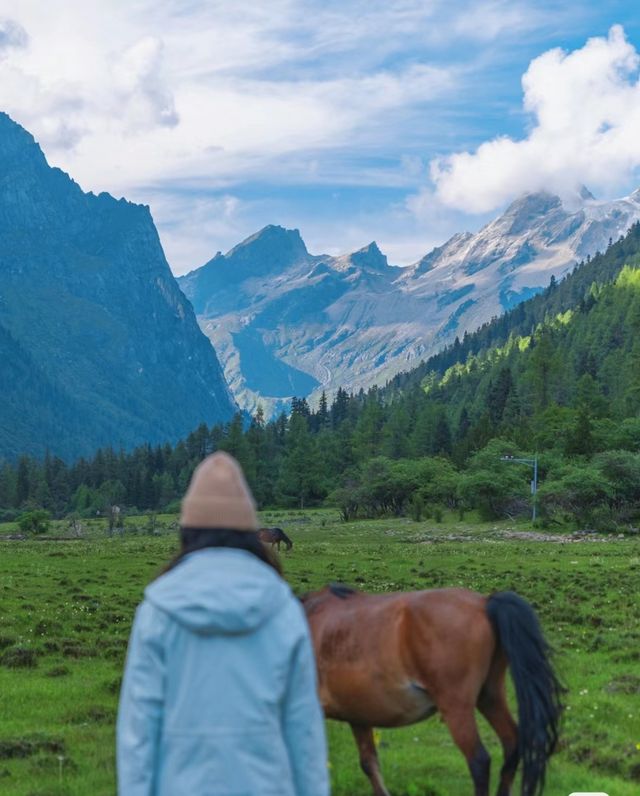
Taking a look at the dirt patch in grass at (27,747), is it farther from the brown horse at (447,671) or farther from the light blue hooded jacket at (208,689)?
the light blue hooded jacket at (208,689)

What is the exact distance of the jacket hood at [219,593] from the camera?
5.43 m

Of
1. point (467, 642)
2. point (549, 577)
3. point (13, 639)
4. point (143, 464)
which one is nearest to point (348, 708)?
point (467, 642)

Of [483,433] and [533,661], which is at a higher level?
[483,433]

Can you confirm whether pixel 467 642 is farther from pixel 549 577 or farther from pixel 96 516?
pixel 96 516

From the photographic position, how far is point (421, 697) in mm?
10086

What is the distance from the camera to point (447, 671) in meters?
9.84

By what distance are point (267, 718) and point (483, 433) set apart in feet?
439

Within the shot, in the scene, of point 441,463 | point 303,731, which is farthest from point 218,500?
point 441,463

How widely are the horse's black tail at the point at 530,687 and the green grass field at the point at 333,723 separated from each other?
6.01 ft

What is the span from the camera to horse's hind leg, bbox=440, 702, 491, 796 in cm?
963

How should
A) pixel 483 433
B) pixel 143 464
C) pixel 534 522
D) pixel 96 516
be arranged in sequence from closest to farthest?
pixel 534 522 → pixel 483 433 → pixel 96 516 → pixel 143 464

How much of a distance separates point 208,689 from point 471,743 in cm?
509

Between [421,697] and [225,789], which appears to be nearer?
[225,789]

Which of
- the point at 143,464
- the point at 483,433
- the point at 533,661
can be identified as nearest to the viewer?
the point at 533,661
